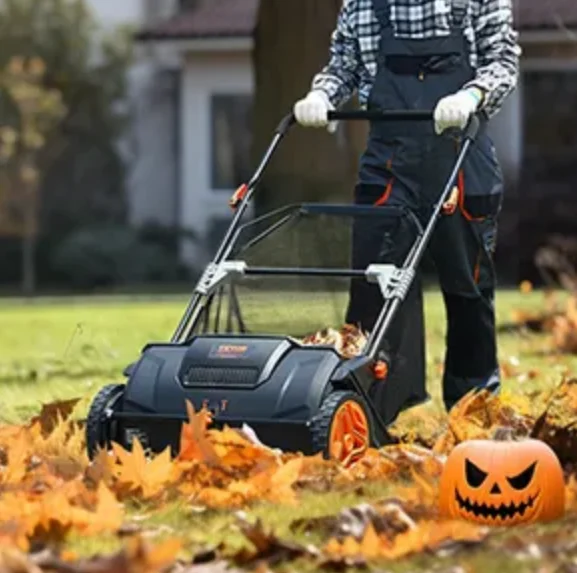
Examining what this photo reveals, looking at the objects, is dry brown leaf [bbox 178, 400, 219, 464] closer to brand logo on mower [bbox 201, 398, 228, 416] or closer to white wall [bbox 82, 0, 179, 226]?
brand logo on mower [bbox 201, 398, 228, 416]

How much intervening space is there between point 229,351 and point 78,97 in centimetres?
1781

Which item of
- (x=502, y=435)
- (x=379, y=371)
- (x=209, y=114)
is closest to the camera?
(x=502, y=435)

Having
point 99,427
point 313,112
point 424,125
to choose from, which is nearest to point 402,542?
point 99,427

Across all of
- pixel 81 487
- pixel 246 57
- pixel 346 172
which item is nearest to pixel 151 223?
pixel 246 57

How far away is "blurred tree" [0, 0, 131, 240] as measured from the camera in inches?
852

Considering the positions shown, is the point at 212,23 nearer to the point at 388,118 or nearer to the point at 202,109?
the point at 202,109

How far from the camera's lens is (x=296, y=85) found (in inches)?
339

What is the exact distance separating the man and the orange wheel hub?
0.73 meters

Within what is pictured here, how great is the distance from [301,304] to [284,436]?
1.00m

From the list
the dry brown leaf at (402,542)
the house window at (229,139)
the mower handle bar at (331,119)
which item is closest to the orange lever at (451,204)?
the mower handle bar at (331,119)

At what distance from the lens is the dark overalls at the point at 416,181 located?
5168 mm

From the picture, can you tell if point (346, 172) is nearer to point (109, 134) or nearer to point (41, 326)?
point (41, 326)

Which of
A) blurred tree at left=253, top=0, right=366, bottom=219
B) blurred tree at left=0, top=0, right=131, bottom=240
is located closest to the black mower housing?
blurred tree at left=253, top=0, right=366, bottom=219

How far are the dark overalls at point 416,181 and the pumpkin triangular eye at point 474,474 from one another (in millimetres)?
1318
